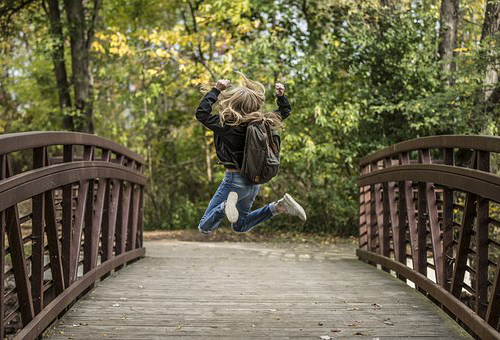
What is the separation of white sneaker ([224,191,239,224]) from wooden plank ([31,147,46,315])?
5.95 feet

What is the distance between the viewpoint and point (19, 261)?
434cm

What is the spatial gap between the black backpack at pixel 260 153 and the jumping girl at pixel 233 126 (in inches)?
3.4

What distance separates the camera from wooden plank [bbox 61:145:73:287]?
5633mm

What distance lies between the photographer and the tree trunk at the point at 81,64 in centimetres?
1641

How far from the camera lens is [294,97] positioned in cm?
1487

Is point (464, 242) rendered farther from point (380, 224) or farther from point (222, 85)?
point (380, 224)

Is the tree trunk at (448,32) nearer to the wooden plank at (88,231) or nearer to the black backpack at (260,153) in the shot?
the black backpack at (260,153)

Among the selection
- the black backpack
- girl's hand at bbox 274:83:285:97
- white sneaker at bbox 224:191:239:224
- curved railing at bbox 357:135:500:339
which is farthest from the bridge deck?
girl's hand at bbox 274:83:285:97

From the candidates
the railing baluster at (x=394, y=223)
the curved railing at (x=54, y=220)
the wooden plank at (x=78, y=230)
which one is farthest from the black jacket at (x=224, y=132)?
the railing baluster at (x=394, y=223)

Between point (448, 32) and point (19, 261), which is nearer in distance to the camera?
point (19, 261)

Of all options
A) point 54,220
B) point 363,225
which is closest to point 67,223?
point 54,220

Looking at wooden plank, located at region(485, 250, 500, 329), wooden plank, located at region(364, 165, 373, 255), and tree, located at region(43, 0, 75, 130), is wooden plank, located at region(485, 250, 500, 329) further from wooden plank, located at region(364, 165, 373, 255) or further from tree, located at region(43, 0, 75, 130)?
tree, located at region(43, 0, 75, 130)

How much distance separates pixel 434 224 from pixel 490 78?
22.1 feet

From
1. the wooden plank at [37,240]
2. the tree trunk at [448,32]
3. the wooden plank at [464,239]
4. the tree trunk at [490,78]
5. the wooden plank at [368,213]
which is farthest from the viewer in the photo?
the tree trunk at [448,32]
